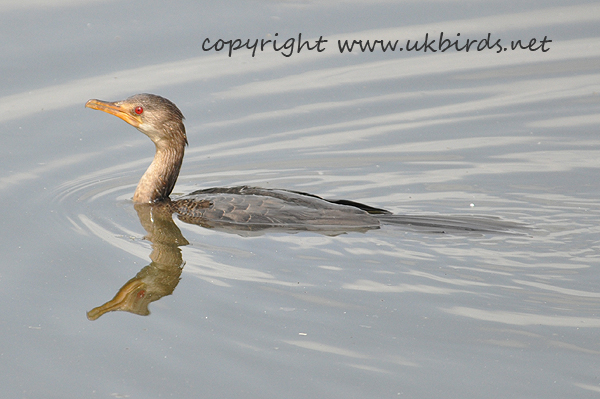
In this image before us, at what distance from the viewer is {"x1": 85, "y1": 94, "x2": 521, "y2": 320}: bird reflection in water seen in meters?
7.59

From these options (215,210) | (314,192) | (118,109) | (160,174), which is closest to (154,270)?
(215,210)

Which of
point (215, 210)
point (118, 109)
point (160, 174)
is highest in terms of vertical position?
point (118, 109)

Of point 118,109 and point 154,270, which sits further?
point 118,109

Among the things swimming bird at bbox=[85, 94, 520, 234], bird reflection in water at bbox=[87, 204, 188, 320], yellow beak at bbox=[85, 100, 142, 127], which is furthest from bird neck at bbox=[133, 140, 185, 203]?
yellow beak at bbox=[85, 100, 142, 127]

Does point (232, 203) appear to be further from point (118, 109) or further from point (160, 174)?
point (118, 109)

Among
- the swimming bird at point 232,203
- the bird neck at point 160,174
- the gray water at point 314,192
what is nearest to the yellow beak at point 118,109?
the swimming bird at point 232,203

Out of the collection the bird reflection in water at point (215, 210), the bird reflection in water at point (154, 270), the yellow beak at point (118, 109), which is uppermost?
the yellow beak at point (118, 109)

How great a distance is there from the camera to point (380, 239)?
7.39 metres

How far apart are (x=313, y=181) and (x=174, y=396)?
437cm

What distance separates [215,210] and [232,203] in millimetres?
183

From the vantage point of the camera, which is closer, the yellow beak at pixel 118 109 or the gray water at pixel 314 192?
the gray water at pixel 314 192

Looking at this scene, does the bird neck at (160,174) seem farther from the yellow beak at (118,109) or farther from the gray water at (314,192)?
the yellow beak at (118,109)

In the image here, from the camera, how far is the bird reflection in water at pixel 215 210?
24.9 ft

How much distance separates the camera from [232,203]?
7957mm
